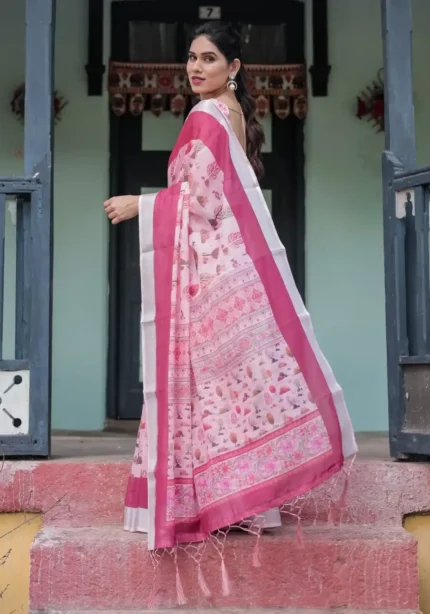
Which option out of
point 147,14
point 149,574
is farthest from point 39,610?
point 147,14

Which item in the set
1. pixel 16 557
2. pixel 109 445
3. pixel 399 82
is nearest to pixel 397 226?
pixel 399 82

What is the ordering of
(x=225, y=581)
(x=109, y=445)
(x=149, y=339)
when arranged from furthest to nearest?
(x=109, y=445), (x=149, y=339), (x=225, y=581)

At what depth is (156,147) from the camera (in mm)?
6336

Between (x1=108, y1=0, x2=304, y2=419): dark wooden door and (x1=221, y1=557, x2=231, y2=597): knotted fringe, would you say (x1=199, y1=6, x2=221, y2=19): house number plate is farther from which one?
(x1=221, y1=557, x2=231, y2=597): knotted fringe

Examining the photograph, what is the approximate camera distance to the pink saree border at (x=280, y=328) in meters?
3.02

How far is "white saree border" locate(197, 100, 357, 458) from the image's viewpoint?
10.2 ft

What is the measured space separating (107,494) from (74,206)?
3141 mm

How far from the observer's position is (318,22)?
624 cm

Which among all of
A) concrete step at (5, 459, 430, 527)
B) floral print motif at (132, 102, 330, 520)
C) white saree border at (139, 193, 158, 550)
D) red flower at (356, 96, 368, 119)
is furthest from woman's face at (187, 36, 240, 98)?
red flower at (356, 96, 368, 119)

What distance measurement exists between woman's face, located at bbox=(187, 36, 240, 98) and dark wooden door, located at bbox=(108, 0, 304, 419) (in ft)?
9.56

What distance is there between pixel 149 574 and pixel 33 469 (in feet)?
2.17

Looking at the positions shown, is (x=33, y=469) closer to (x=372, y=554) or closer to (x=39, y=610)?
(x=39, y=610)

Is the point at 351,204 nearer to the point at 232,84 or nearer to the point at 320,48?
the point at 320,48

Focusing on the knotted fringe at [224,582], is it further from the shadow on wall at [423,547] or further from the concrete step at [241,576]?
the shadow on wall at [423,547]
